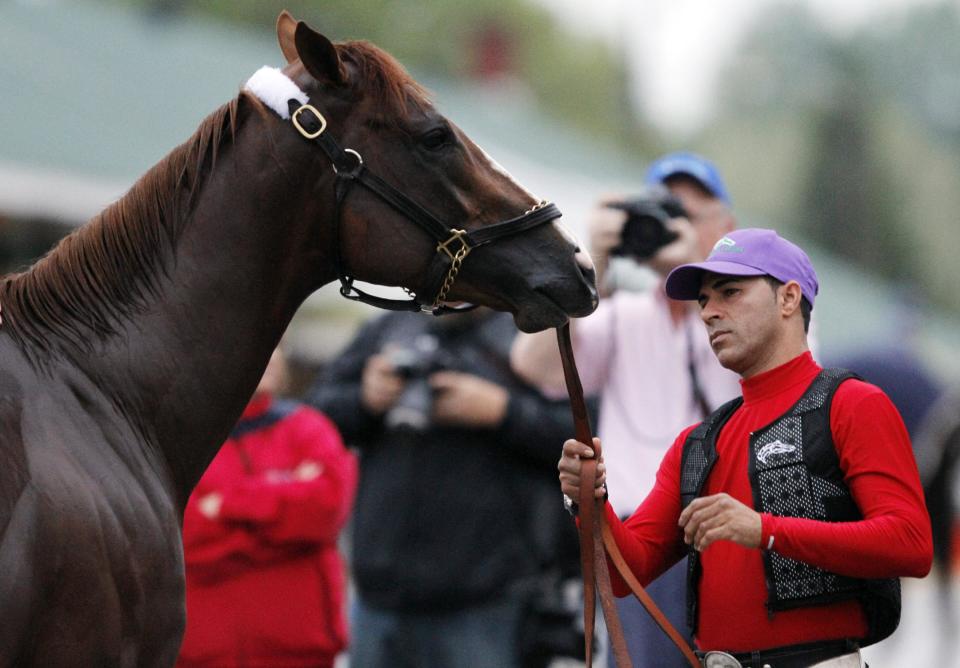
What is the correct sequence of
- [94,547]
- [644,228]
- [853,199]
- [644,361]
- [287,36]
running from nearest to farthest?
1. [94,547]
2. [287,36]
3. [644,228]
4. [644,361]
5. [853,199]

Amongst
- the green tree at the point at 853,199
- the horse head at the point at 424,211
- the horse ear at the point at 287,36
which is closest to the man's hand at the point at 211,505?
the horse head at the point at 424,211

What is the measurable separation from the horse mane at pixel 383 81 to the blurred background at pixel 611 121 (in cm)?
21

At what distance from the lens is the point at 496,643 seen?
18.1ft

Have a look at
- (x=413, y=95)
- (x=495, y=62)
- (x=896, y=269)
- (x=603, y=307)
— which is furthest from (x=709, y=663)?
(x=896, y=269)

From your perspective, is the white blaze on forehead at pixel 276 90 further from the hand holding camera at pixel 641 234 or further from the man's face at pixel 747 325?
the hand holding camera at pixel 641 234

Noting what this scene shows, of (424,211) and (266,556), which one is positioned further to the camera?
(266,556)

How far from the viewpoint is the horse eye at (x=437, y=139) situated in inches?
133

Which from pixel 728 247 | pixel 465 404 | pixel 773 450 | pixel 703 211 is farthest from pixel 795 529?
pixel 465 404

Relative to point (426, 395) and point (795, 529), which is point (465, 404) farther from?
point (795, 529)

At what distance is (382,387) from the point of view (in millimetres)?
5496

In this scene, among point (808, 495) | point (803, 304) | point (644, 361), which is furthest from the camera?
point (644, 361)

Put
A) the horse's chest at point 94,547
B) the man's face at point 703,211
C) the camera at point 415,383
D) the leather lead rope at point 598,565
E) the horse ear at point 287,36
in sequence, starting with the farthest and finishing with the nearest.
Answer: the camera at point 415,383 → the man's face at point 703,211 → the horse ear at point 287,36 → the leather lead rope at point 598,565 → the horse's chest at point 94,547

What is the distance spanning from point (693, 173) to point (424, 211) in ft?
6.14

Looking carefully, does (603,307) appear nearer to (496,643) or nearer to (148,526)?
(496,643)
